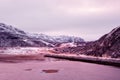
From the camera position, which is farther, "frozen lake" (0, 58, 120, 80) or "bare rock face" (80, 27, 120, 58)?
"bare rock face" (80, 27, 120, 58)

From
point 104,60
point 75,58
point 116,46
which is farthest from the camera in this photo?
point 75,58

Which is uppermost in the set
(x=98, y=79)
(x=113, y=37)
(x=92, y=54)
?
(x=113, y=37)

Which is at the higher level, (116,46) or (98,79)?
(116,46)

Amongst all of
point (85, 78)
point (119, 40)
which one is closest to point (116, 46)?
point (119, 40)

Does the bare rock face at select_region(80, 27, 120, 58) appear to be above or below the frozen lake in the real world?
above

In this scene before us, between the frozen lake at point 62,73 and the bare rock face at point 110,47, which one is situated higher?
the bare rock face at point 110,47

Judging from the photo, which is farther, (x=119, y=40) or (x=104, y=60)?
(x=119, y=40)

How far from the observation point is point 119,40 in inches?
2094

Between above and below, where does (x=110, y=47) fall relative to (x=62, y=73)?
above

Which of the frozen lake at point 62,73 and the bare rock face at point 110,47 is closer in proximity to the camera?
the frozen lake at point 62,73

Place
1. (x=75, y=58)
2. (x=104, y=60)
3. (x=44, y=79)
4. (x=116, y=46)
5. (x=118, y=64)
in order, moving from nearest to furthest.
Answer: (x=44, y=79) → (x=118, y=64) → (x=104, y=60) → (x=116, y=46) → (x=75, y=58)

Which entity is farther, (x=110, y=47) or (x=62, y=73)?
(x=110, y=47)

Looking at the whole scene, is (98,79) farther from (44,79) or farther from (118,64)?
(118,64)

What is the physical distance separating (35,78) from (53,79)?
236 cm
